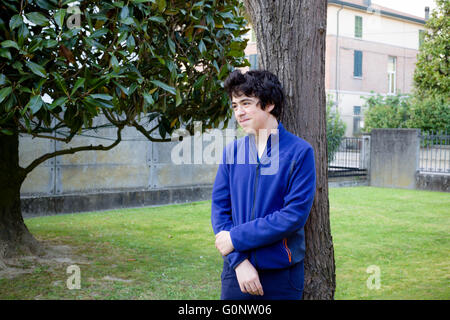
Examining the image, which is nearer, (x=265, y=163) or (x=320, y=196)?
(x=265, y=163)

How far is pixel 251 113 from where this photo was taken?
268cm

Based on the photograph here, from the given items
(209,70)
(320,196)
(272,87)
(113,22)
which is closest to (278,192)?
(272,87)

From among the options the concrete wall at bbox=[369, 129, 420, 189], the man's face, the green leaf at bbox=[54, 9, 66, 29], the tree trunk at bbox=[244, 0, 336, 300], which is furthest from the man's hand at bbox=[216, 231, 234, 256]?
the concrete wall at bbox=[369, 129, 420, 189]

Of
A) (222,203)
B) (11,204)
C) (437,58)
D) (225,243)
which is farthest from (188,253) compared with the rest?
(437,58)

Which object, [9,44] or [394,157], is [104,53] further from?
[394,157]

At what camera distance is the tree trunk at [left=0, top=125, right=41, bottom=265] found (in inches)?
245

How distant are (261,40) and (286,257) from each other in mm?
1741

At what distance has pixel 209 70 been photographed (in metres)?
5.42

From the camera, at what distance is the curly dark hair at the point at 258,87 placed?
8.71 ft

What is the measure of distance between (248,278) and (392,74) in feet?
116

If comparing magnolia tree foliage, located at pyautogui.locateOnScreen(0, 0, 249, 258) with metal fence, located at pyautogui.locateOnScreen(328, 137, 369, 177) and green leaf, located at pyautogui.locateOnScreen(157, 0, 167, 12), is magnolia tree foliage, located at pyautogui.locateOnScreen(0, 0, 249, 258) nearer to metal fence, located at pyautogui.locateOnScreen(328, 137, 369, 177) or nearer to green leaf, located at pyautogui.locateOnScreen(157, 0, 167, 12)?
green leaf, located at pyautogui.locateOnScreen(157, 0, 167, 12)

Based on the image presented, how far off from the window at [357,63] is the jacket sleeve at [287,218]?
3102cm

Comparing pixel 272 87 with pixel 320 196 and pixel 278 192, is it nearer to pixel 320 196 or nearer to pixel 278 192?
pixel 278 192

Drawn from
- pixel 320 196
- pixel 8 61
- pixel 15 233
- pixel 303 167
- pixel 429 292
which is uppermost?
pixel 8 61
